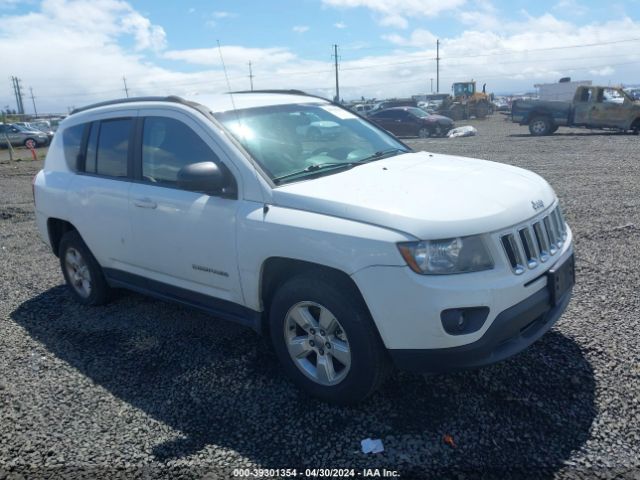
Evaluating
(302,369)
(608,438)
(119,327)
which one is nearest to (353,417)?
(302,369)

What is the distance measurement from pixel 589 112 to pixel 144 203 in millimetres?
21950

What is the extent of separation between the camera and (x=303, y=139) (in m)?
3.99

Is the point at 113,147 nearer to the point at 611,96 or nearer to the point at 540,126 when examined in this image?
the point at 540,126

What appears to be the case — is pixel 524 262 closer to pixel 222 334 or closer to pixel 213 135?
pixel 213 135

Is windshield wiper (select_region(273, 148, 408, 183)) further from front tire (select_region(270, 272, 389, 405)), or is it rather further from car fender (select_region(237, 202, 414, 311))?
front tire (select_region(270, 272, 389, 405))

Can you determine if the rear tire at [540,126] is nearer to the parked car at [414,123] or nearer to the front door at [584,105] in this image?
the front door at [584,105]

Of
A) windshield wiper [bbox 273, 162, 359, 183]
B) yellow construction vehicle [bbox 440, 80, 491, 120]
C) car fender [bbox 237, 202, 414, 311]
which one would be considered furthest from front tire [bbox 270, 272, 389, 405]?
yellow construction vehicle [bbox 440, 80, 491, 120]

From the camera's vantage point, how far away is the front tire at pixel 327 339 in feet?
9.96

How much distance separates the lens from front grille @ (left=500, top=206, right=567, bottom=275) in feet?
9.75

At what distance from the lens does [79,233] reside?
197 inches

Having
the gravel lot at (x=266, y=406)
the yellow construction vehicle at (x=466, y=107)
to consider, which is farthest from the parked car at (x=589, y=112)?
the gravel lot at (x=266, y=406)

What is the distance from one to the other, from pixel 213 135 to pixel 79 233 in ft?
6.90

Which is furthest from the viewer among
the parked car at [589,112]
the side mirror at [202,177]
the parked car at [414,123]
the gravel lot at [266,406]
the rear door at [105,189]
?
the parked car at [414,123]

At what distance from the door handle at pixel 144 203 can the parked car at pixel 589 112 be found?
2191cm
